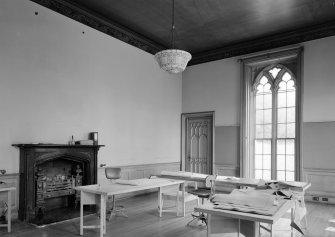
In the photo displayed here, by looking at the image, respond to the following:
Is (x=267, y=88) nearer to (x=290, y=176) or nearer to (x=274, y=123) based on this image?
(x=274, y=123)

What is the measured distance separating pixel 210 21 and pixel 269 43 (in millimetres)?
2000

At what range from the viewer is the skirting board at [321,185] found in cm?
658

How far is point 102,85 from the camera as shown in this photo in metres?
6.68

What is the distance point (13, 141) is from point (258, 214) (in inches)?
173

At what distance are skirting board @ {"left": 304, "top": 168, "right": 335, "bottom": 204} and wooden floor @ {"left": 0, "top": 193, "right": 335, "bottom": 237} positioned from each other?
832 mm

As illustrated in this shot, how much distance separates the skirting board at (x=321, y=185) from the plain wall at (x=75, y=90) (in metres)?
3.81

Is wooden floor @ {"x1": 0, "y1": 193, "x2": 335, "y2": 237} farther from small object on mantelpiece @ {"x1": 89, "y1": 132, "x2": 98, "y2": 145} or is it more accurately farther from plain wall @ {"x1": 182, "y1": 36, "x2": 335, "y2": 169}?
plain wall @ {"x1": 182, "y1": 36, "x2": 335, "y2": 169}

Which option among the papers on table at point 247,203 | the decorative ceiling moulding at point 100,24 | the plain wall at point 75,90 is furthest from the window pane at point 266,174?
the papers on table at point 247,203

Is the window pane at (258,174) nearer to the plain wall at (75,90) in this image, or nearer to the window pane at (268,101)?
the window pane at (268,101)

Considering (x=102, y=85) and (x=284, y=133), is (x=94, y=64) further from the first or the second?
(x=284, y=133)

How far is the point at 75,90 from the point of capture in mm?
6094

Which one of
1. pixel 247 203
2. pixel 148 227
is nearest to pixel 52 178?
pixel 148 227

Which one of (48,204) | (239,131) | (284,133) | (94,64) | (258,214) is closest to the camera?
(258,214)

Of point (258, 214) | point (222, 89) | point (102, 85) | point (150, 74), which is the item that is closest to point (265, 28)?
point (222, 89)
